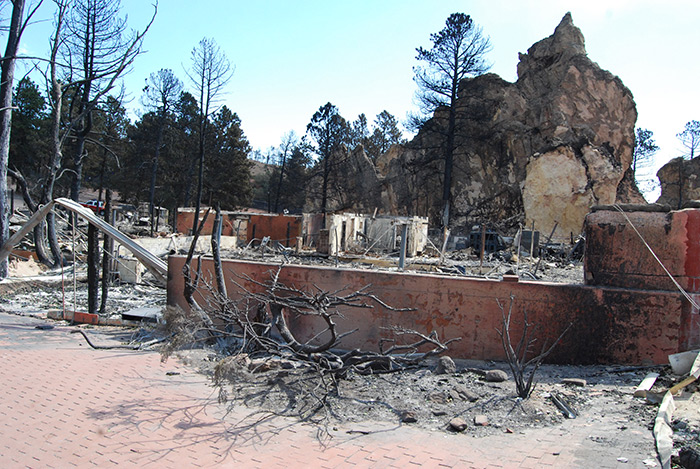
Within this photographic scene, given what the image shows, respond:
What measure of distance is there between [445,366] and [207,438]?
2792 mm

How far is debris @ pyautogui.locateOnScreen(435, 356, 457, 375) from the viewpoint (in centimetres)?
584

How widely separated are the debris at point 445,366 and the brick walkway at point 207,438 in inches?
54.3

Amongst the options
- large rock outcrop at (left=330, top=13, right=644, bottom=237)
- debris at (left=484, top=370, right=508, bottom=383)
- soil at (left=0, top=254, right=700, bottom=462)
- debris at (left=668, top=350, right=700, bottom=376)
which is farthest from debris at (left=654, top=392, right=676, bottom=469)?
large rock outcrop at (left=330, top=13, right=644, bottom=237)

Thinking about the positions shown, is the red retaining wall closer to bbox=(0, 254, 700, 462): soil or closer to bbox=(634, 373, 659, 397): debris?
bbox=(0, 254, 700, 462): soil

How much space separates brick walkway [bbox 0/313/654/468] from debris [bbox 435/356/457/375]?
1.38m

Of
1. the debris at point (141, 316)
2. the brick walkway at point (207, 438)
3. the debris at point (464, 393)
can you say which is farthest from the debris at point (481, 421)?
the debris at point (141, 316)

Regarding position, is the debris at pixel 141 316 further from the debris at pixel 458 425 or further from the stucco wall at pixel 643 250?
the stucco wall at pixel 643 250

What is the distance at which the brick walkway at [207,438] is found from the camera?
12.5 ft

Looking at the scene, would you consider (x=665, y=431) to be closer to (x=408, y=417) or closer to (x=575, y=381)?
(x=575, y=381)

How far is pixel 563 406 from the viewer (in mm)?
4660

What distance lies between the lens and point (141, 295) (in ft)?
40.6

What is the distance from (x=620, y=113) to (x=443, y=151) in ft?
40.8

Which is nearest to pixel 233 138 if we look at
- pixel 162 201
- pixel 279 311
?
pixel 162 201

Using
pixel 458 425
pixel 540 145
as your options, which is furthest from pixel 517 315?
pixel 540 145
